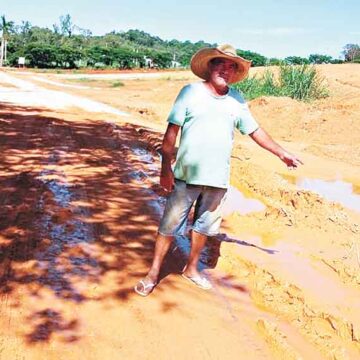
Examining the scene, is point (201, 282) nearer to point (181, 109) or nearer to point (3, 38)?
point (181, 109)

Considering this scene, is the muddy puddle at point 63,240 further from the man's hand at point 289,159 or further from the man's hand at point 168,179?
the man's hand at point 289,159

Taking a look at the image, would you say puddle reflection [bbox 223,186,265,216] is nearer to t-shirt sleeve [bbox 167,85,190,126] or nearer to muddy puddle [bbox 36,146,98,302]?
muddy puddle [bbox 36,146,98,302]

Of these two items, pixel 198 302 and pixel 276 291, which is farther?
pixel 276 291

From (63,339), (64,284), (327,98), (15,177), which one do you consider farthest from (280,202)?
(327,98)

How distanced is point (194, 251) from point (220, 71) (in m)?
1.38

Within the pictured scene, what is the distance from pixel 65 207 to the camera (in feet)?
17.7

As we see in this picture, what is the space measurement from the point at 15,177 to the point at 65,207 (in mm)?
1319

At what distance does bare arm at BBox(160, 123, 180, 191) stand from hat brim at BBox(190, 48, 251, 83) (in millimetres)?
477

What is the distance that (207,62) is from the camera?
3414 millimetres

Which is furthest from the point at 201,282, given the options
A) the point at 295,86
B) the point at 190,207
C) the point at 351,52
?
the point at 351,52

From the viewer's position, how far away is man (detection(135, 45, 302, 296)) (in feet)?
10.9

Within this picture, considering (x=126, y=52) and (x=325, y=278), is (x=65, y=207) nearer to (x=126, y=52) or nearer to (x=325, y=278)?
(x=325, y=278)

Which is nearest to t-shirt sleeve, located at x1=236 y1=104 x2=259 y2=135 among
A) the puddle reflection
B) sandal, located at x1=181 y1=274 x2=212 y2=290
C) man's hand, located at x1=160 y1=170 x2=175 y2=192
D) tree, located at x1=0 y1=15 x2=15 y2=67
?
man's hand, located at x1=160 y1=170 x2=175 y2=192

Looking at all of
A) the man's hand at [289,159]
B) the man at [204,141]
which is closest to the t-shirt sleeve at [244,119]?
the man at [204,141]
